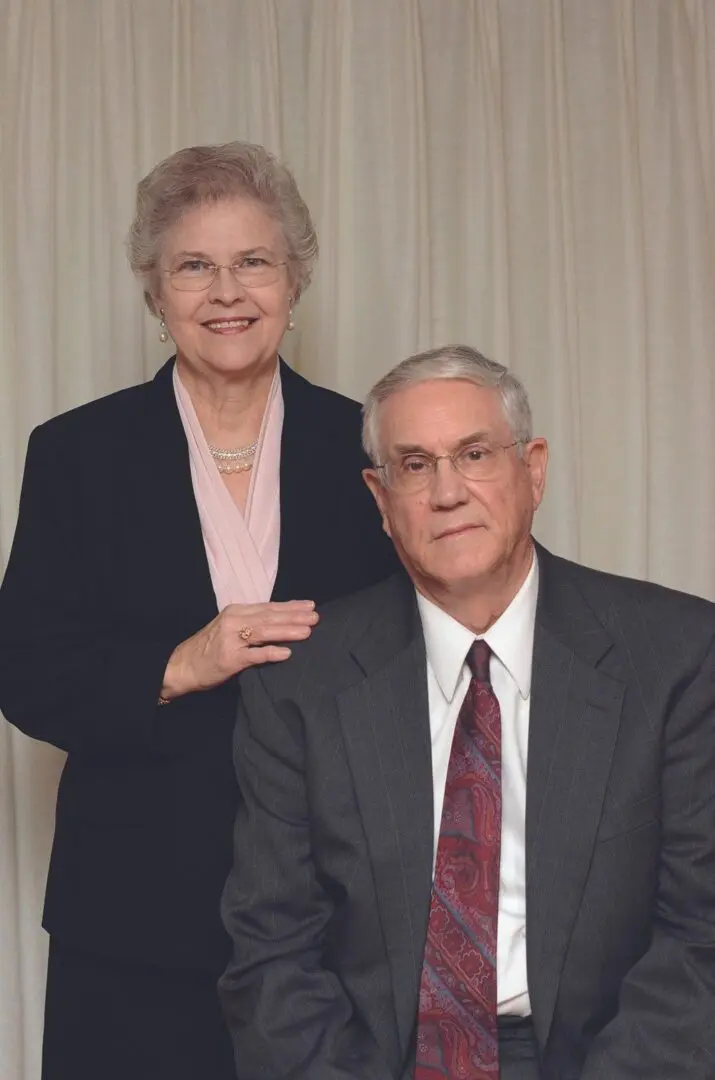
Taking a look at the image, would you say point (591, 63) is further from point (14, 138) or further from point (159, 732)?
point (159, 732)

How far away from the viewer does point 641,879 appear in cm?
199

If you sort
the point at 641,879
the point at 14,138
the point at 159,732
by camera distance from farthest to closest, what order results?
the point at 14,138, the point at 159,732, the point at 641,879

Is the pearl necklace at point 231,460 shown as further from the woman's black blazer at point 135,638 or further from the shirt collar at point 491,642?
the shirt collar at point 491,642

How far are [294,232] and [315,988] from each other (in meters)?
1.24

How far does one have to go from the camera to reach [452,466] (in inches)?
81.2

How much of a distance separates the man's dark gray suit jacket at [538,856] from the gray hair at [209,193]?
771mm

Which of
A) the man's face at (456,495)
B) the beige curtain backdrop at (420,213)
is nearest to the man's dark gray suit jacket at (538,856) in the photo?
the man's face at (456,495)

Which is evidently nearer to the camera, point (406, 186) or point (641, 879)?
point (641, 879)

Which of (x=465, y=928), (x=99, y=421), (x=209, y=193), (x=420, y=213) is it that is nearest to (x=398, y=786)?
(x=465, y=928)

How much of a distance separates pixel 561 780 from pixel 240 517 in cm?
73

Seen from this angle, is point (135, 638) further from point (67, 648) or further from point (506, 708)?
point (506, 708)

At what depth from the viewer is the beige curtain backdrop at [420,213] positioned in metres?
3.17

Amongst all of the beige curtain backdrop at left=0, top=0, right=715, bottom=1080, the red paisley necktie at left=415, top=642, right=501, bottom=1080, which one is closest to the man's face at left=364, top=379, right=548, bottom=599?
the red paisley necktie at left=415, top=642, right=501, bottom=1080

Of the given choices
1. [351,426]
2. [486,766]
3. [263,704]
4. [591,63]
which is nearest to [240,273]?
[351,426]
